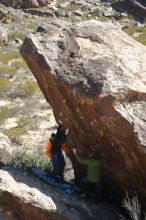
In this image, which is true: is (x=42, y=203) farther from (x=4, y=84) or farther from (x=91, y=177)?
(x=4, y=84)

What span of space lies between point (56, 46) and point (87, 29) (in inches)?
32.0

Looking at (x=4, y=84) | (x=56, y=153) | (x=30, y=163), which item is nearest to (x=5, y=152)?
(x=30, y=163)

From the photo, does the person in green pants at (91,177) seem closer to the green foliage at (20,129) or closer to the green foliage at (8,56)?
the green foliage at (20,129)

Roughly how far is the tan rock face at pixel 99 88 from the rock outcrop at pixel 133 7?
1340 inches

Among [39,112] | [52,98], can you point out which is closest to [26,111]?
[39,112]

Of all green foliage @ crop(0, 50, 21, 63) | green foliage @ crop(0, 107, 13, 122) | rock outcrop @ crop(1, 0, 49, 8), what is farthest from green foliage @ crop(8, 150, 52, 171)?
rock outcrop @ crop(1, 0, 49, 8)

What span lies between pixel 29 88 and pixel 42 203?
1467cm

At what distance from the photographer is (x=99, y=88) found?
923 centimetres

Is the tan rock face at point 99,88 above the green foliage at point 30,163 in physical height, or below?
above

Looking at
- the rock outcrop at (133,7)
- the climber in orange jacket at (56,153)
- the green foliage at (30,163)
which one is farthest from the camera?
the rock outcrop at (133,7)

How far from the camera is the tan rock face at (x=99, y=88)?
9156mm

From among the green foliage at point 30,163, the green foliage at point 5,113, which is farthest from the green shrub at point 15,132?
the green foliage at point 30,163

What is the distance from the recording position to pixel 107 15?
4344cm

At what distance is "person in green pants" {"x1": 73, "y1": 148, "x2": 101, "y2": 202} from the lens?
1002 centimetres
